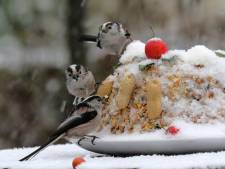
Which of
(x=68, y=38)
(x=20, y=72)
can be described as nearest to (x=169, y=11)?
→ (x=68, y=38)

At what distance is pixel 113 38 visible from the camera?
311cm

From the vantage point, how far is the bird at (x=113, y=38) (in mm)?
3024

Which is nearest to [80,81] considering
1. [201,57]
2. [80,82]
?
[80,82]

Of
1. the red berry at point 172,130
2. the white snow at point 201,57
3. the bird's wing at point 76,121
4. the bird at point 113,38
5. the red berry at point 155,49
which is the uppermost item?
the bird at point 113,38

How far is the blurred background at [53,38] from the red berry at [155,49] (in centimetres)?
545

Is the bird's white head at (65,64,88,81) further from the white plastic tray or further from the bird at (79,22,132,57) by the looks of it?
the white plastic tray

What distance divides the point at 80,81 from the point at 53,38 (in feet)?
18.3

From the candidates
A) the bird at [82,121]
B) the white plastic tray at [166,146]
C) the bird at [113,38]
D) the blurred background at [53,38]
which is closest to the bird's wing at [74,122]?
the bird at [82,121]

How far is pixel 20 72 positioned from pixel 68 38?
2.08 ft

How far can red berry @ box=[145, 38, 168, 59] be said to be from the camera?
2.65 metres

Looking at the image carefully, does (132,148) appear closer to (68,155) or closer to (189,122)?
(189,122)

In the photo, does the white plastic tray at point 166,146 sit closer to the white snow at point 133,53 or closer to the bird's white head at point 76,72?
the white snow at point 133,53

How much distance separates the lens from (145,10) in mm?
8445

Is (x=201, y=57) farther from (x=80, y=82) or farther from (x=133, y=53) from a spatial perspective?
(x=80, y=82)
